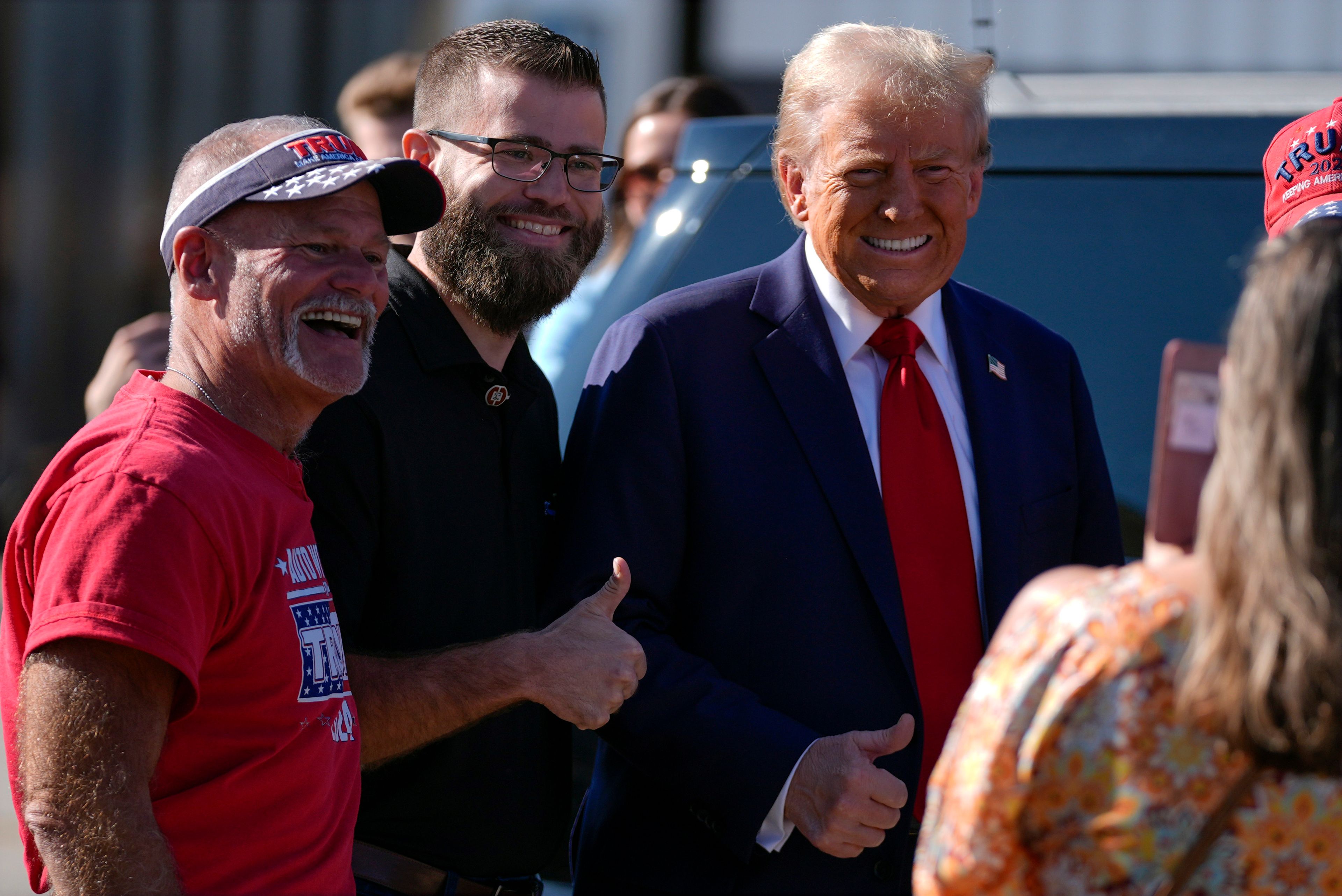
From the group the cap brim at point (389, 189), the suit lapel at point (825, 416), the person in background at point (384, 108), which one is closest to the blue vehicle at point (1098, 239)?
the suit lapel at point (825, 416)

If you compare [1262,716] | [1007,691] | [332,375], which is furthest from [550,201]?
[1262,716]

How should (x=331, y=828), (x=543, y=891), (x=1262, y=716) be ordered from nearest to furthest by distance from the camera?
1. (x=1262, y=716)
2. (x=331, y=828)
3. (x=543, y=891)

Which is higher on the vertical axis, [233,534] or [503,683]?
[233,534]

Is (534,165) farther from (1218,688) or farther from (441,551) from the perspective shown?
(1218,688)

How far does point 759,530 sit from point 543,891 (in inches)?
36.1

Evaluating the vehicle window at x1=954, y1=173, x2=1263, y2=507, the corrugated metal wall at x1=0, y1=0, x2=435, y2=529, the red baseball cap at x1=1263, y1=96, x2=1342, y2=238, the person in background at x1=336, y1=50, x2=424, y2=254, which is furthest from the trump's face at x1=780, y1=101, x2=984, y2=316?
the corrugated metal wall at x1=0, y1=0, x2=435, y2=529

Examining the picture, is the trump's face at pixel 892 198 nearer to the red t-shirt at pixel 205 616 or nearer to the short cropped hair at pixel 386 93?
the red t-shirt at pixel 205 616

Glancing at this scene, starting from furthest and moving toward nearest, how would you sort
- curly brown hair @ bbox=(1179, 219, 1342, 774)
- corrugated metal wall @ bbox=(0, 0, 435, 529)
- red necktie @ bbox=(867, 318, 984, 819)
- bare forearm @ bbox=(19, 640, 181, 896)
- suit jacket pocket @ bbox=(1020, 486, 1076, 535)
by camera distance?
1. corrugated metal wall @ bbox=(0, 0, 435, 529)
2. suit jacket pocket @ bbox=(1020, 486, 1076, 535)
3. red necktie @ bbox=(867, 318, 984, 819)
4. bare forearm @ bbox=(19, 640, 181, 896)
5. curly brown hair @ bbox=(1179, 219, 1342, 774)

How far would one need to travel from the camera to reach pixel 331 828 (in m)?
1.90

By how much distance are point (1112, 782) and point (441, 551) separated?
1.22 m

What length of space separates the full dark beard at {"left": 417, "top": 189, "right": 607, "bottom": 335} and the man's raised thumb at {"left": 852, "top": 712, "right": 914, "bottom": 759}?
3.13ft

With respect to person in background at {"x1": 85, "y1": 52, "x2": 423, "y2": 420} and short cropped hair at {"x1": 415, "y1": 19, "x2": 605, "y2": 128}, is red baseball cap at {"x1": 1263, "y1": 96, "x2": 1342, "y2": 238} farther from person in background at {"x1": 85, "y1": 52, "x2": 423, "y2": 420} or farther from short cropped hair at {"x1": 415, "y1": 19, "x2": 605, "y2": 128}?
person in background at {"x1": 85, "y1": 52, "x2": 423, "y2": 420}

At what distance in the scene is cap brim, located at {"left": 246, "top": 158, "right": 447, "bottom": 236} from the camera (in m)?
1.99

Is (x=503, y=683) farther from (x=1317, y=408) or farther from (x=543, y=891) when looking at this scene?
(x=1317, y=408)
